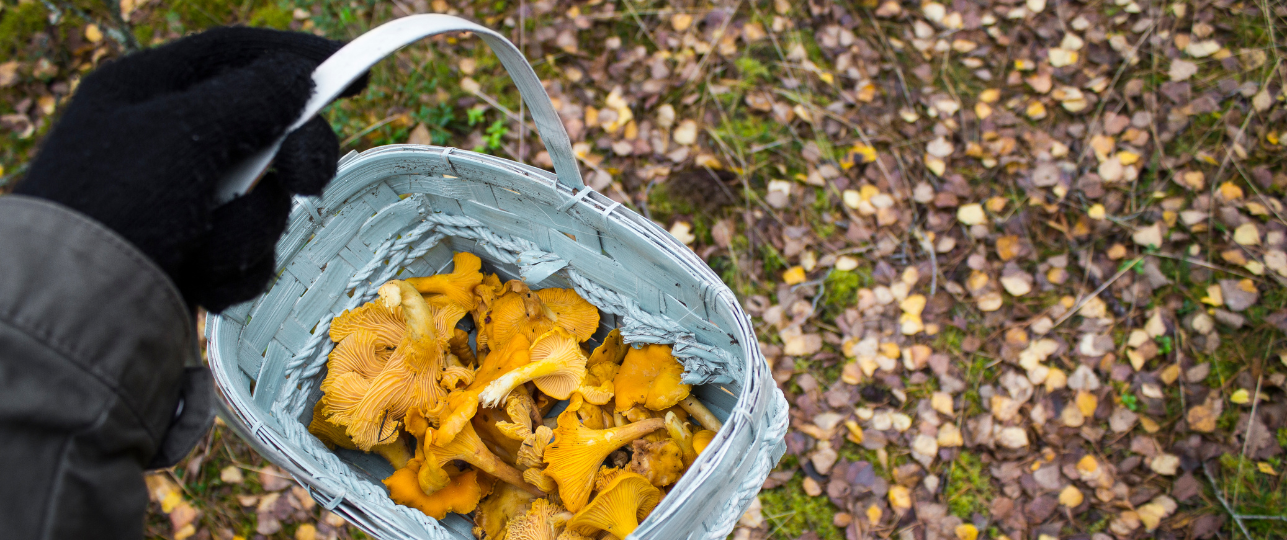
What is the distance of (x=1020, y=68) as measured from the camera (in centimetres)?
305

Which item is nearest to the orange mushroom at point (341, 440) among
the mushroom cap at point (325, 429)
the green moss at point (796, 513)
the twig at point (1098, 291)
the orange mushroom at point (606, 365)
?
the mushroom cap at point (325, 429)

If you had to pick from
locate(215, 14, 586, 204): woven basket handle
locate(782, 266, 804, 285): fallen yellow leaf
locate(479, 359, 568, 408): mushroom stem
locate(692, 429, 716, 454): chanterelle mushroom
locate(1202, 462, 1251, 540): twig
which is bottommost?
locate(1202, 462, 1251, 540): twig

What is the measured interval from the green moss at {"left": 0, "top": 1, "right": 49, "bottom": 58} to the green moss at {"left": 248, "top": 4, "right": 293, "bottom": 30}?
1025 millimetres

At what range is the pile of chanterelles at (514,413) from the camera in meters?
1.58

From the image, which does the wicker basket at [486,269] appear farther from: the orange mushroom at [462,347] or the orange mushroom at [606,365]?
the orange mushroom at [462,347]

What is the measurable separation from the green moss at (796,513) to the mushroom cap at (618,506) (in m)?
1.00

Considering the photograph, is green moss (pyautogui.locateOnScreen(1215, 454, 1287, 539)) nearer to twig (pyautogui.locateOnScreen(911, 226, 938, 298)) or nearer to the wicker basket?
twig (pyautogui.locateOnScreen(911, 226, 938, 298))

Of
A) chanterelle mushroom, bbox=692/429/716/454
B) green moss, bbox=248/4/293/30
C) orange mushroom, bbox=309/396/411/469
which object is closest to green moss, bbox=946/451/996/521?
chanterelle mushroom, bbox=692/429/716/454

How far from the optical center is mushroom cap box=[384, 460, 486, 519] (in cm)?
166

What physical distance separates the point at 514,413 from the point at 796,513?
129 cm

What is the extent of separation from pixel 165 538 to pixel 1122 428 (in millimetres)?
3564

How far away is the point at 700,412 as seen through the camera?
1782 mm

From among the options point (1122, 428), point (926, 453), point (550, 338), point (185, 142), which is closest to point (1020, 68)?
point (1122, 428)

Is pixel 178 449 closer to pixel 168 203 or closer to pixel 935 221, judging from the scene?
pixel 168 203
